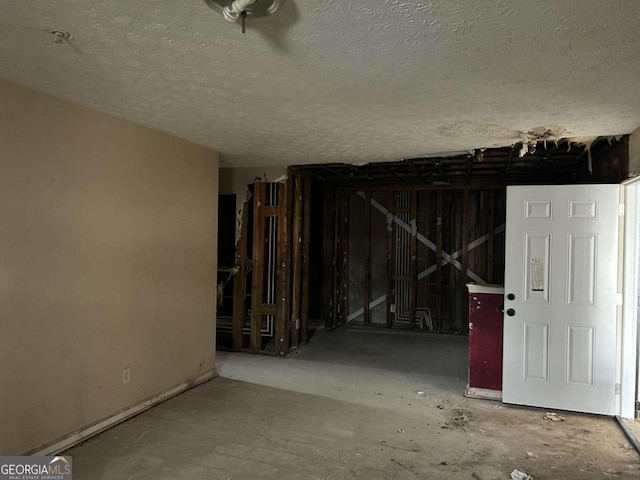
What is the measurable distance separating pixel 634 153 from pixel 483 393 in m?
2.36

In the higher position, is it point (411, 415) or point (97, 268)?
Answer: point (97, 268)

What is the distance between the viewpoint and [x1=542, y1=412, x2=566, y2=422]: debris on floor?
338 cm

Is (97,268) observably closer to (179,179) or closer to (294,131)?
(179,179)

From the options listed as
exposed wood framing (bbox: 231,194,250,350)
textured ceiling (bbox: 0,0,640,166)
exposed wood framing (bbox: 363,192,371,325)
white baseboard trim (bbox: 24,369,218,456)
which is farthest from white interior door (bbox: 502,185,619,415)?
exposed wood framing (bbox: 363,192,371,325)

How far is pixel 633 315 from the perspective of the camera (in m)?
3.36

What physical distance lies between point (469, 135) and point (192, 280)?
2833 millimetres

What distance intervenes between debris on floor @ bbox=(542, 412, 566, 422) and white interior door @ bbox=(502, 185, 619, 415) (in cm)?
9

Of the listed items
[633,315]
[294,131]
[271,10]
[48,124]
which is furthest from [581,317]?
[48,124]

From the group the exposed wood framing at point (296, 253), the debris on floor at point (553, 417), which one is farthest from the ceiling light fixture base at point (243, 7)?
the exposed wood framing at point (296, 253)

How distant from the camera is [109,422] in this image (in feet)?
10.2

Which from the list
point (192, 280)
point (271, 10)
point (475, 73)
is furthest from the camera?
point (192, 280)

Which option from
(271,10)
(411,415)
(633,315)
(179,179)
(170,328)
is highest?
(271,10)

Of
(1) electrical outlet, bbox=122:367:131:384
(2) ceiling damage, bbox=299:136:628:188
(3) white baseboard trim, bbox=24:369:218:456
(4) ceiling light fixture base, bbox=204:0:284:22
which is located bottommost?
(3) white baseboard trim, bbox=24:369:218:456

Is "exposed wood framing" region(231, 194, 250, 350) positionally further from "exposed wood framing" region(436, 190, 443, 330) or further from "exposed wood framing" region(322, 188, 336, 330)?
"exposed wood framing" region(436, 190, 443, 330)
